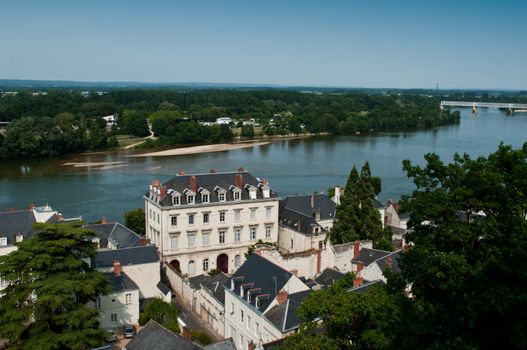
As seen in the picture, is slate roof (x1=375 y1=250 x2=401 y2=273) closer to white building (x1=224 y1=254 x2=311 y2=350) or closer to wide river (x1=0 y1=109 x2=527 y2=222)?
white building (x1=224 y1=254 x2=311 y2=350)

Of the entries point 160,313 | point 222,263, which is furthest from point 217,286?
point 222,263

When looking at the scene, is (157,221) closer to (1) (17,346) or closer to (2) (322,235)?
(2) (322,235)

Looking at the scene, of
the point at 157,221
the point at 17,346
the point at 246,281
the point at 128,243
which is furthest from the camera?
the point at 157,221

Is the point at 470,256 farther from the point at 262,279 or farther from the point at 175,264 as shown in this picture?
the point at 175,264

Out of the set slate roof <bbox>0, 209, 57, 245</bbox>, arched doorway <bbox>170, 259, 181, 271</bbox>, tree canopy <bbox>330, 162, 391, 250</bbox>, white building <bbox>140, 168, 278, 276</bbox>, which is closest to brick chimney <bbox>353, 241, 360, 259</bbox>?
tree canopy <bbox>330, 162, 391, 250</bbox>

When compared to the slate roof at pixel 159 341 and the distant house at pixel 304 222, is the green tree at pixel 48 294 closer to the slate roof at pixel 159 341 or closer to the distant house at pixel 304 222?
the slate roof at pixel 159 341

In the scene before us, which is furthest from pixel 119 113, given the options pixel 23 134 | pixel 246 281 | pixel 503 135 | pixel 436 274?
pixel 436 274

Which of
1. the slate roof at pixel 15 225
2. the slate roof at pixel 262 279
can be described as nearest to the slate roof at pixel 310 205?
the slate roof at pixel 262 279
